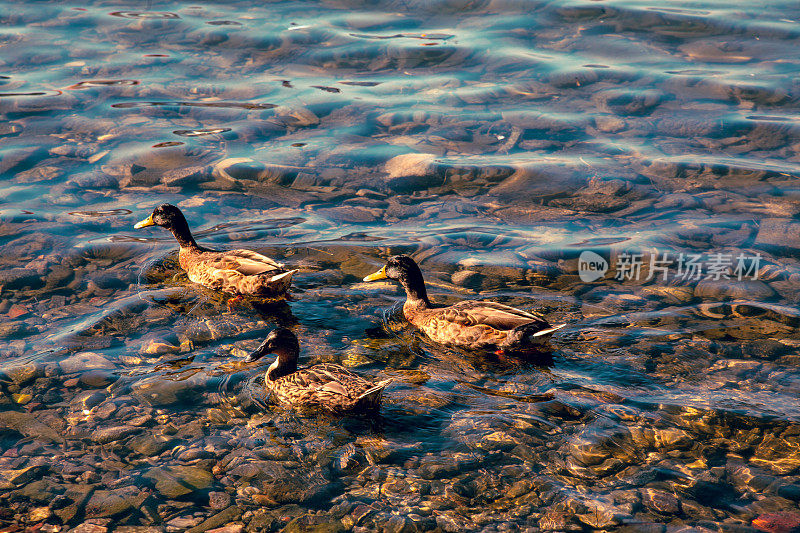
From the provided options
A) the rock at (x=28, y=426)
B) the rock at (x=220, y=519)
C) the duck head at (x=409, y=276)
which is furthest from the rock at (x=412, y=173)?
the rock at (x=220, y=519)

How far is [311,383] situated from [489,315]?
2121 mm

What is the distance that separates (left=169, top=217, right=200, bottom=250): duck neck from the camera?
10.2 meters

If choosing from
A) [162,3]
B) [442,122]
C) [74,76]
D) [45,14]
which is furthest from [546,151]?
[45,14]

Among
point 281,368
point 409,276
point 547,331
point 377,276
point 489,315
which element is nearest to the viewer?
point 281,368

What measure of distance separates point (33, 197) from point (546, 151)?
831 cm

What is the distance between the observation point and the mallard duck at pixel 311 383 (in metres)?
6.93

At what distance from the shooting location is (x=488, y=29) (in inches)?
710

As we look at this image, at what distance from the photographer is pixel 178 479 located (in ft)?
20.7

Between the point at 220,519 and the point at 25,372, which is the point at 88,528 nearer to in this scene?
the point at 220,519

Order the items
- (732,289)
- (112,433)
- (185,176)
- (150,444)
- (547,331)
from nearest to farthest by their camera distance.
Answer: (150,444) → (112,433) → (547,331) → (732,289) → (185,176)

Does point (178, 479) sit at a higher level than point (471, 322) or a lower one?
lower

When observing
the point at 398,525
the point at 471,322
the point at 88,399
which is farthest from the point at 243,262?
the point at 398,525

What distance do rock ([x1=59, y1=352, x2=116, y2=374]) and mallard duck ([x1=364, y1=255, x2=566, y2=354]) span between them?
3301 mm

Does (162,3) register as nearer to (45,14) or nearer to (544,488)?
(45,14)
